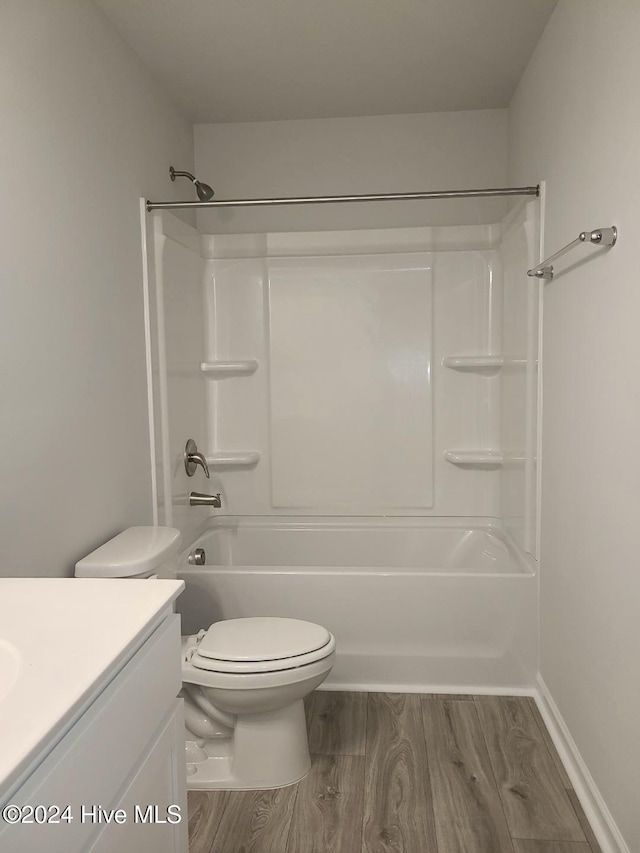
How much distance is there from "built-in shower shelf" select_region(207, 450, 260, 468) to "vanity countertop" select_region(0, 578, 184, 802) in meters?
2.09

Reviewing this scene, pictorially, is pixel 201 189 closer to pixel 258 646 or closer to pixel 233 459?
pixel 233 459

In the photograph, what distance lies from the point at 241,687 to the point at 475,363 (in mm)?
1915

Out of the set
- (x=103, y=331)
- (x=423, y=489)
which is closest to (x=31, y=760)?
(x=103, y=331)

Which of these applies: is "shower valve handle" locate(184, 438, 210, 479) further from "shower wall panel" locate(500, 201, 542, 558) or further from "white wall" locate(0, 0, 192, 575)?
"shower wall panel" locate(500, 201, 542, 558)

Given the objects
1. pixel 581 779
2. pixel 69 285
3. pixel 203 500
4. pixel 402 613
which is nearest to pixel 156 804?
pixel 581 779

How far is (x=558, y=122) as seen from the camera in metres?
2.34

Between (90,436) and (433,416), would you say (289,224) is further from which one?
(90,436)

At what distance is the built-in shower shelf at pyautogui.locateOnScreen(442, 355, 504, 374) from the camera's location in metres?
3.36

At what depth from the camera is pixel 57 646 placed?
112 cm

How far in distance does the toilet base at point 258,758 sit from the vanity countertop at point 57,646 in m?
0.94

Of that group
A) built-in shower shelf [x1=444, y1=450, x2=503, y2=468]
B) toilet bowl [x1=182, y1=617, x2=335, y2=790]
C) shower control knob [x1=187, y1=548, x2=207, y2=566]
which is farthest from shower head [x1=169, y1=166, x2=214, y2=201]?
toilet bowl [x1=182, y1=617, x2=335, y2=790]

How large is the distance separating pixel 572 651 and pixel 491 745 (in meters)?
0.42

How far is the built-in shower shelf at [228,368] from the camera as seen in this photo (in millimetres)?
3502

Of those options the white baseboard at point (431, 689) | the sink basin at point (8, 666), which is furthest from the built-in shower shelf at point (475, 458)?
the sink basin at point (8, 666)
